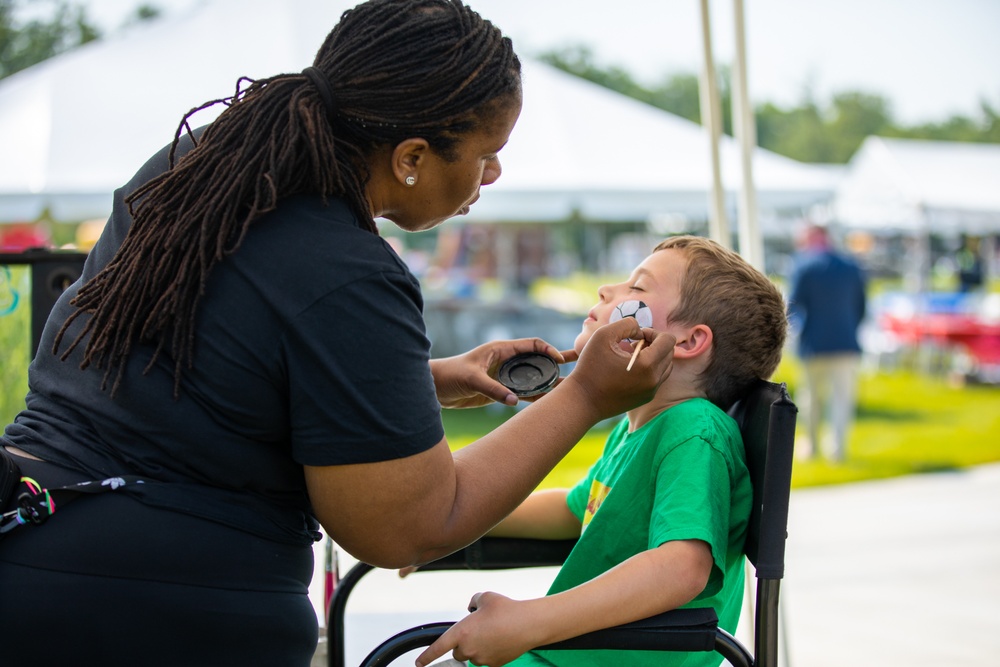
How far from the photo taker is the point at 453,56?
1.28 m

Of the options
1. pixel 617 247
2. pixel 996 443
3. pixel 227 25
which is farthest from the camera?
pixel 617 247

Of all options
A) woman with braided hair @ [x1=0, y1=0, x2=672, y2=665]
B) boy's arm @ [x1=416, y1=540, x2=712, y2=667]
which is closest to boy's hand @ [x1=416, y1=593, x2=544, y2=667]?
boy's arm @ [x1=416, y1=540, x2=712, y2=667]

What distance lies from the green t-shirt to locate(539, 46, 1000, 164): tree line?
5507 centimetres

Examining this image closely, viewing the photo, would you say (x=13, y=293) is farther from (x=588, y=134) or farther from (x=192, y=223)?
(x=588, y=134)

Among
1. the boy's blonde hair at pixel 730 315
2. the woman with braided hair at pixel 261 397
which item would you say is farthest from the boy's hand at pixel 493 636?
the boy's blonde hair at pixel 730 315

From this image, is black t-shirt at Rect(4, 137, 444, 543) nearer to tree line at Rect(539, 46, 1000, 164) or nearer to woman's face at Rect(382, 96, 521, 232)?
woman's face at Rect(382, 96, 521, 232)

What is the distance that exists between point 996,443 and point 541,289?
549 inches

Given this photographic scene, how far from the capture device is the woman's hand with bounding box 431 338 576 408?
1.70 metres

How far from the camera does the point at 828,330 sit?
747 centimetres

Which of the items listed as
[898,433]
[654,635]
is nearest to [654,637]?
[654,635]

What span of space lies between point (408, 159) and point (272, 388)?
37 centimetres

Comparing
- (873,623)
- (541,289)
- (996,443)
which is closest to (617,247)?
(541,289)

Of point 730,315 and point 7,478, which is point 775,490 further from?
point 7,478

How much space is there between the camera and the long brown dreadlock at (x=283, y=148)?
3.92ft
